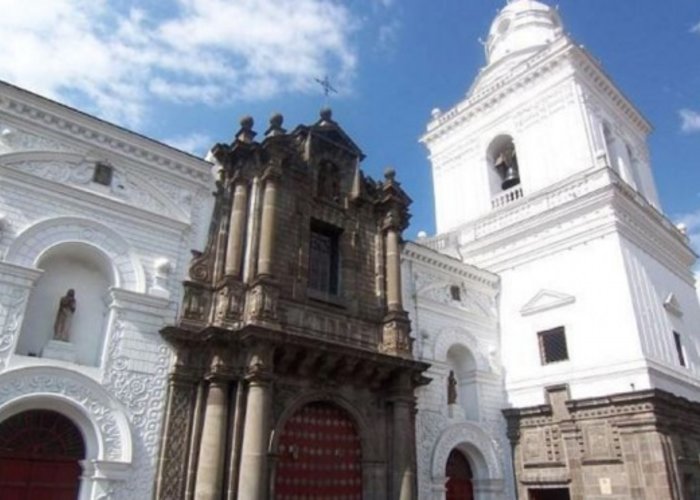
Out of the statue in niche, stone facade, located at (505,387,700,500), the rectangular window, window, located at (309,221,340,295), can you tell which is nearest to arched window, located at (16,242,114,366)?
the statue in niche

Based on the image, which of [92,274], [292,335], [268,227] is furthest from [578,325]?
[92,274]

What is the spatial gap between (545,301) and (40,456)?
13237 millimetres

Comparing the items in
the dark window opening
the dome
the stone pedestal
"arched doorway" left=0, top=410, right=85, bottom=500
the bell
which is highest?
the dome

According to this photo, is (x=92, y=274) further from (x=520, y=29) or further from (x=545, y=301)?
(x=520, y=29)

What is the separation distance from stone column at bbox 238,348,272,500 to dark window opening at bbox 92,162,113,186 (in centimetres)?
449

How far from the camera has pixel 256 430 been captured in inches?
396

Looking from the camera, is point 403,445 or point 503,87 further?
point 503,87

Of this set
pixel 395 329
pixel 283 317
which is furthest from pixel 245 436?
pixel 395 329

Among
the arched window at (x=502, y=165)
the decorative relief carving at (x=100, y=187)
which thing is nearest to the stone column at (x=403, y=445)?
the decorative relief carving at (x=100, y=187)

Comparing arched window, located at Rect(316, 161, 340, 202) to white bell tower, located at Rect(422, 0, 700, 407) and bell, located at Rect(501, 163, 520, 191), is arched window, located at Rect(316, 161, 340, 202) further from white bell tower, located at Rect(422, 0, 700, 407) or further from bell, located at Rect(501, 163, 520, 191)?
bell, located at Rect(501, 163, 520, 191)

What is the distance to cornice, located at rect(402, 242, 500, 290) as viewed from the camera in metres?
15.9

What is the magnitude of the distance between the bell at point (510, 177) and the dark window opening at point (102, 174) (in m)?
14.5

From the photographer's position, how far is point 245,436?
10.1m

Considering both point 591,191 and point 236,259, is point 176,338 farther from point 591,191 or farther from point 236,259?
point 591,191
